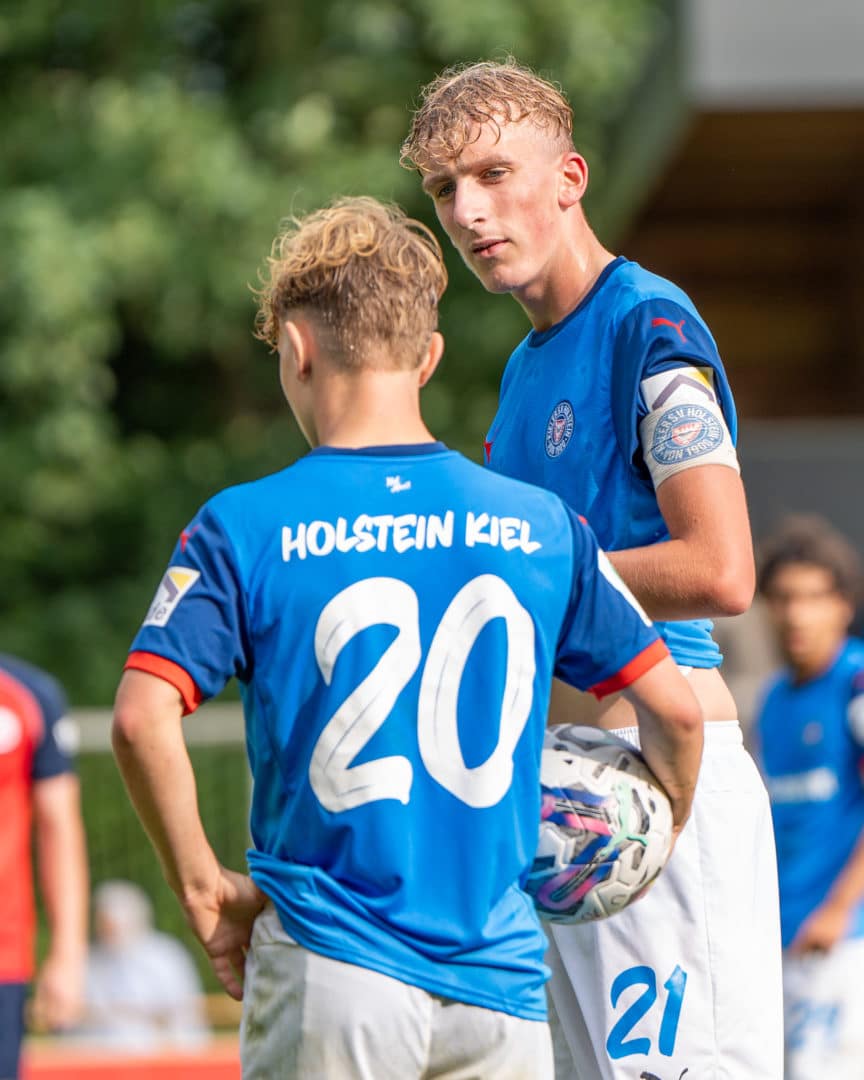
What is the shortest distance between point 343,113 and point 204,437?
4.00m

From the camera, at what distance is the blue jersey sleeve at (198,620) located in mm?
2588

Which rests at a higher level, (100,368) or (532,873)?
(100,368)

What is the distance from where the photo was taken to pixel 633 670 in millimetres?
2732

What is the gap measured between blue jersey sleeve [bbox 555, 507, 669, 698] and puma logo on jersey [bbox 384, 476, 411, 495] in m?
0.27

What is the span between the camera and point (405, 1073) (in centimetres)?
260

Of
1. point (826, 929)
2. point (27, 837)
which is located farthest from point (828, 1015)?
point (27, 837)

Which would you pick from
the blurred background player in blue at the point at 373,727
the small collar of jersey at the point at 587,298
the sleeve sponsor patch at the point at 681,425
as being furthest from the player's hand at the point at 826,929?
the blurred background player in blue at the point at 373,727

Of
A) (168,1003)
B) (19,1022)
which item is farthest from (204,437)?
(19,1022)

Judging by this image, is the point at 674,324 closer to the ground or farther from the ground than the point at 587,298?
closer to the ground

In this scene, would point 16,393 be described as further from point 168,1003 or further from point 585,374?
point 585,374

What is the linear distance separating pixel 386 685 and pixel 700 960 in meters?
0.97

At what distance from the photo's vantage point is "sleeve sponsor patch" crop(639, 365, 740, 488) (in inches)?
119

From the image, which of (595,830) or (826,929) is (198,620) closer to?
(595,830)

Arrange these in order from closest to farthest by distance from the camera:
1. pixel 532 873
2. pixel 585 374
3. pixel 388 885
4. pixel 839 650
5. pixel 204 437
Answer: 1. pixel 388 885
2. pixel 532 873
3. pixel 585 374
4. pixel 839 650
5. pixel 204 437
